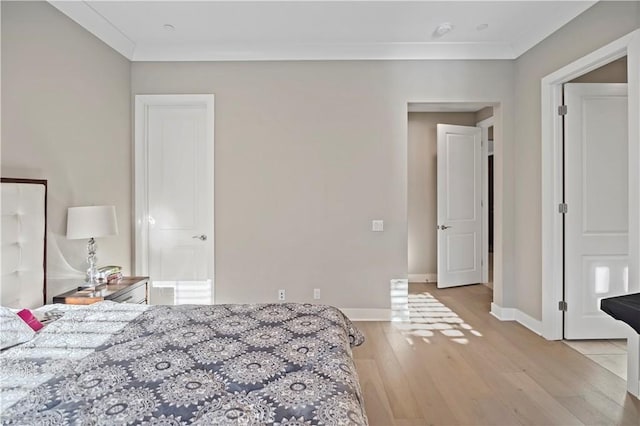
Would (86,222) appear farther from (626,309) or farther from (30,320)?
(626,309)

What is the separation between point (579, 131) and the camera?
3107 millimetres

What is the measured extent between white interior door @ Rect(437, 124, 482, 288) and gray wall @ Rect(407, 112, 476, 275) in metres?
0.48

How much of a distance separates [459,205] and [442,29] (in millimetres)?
2580

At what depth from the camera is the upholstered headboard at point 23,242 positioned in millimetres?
2071

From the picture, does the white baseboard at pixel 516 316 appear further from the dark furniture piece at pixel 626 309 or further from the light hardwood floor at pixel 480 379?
the dark furniture piece at pixel 626 309

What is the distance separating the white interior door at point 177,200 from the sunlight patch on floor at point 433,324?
2.13 m

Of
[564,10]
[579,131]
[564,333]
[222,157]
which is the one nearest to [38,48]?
[222,157]

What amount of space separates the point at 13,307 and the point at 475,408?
9.57 feet

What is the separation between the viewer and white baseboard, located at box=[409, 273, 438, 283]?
5468 mm

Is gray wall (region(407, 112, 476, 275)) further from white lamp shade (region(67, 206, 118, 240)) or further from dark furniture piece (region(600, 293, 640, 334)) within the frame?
white lamp shade (region(67, 206, 118, 240))

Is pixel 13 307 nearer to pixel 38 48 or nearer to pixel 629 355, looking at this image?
pixel 38 48

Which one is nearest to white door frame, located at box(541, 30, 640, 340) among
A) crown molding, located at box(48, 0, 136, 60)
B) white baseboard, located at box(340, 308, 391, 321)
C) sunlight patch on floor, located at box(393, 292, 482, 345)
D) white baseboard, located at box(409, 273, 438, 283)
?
sunlight patch on floor, located at box(393, 292, 482, 345)

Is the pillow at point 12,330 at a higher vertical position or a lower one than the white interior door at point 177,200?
lower

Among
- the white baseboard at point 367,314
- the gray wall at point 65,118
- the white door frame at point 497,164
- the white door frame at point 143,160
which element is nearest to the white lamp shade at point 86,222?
the gray wall at point 65,118
